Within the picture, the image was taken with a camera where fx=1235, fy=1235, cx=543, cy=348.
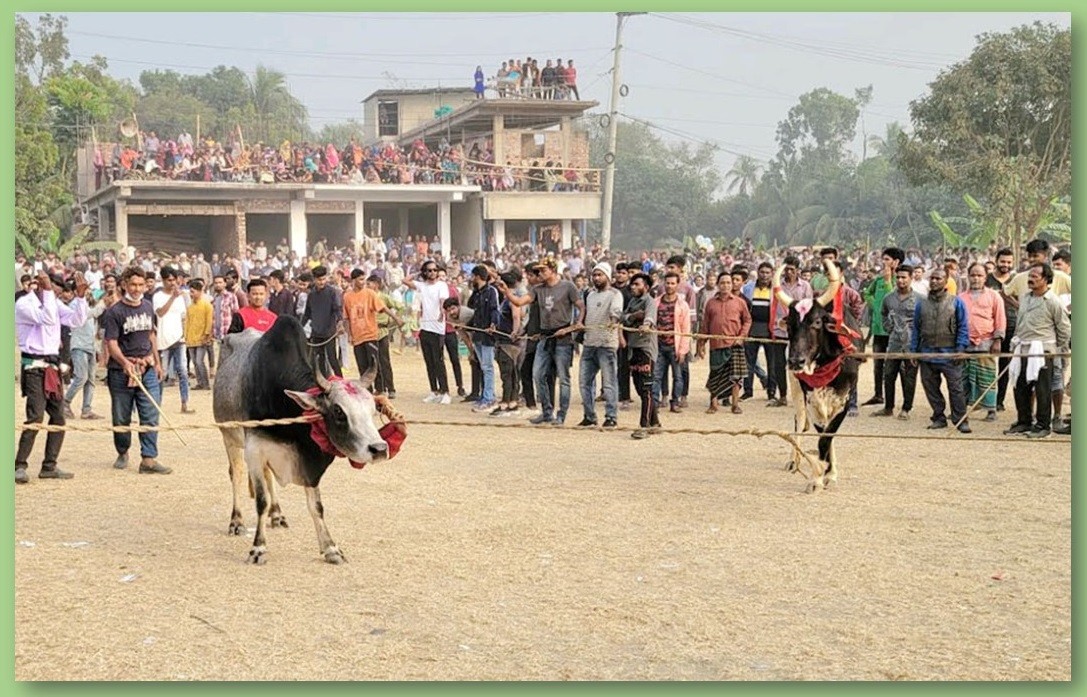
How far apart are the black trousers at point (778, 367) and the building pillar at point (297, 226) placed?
21.6 m

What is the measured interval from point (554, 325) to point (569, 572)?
5688mm

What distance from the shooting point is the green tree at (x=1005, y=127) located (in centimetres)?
2592

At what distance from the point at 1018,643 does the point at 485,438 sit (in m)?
7.17

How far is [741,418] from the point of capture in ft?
45.1

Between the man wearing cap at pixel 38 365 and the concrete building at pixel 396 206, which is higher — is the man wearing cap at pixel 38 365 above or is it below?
below

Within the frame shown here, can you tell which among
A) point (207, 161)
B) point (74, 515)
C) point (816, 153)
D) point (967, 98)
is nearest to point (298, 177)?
point (207, 161)

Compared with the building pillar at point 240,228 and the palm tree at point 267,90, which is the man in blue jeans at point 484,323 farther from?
the palm tree at point 267,90

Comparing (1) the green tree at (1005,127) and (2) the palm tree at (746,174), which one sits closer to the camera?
(1) the green tree at (1005,127)

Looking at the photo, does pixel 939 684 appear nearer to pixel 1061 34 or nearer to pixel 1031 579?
pixel 1031 579

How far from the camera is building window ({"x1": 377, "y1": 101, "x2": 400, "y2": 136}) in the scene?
46.2 m

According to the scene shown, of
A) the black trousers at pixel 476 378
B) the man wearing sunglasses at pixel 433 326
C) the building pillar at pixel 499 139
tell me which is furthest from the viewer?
the building pillar at pixel 499 139

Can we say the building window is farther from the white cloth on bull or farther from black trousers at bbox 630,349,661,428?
the white cloth on bull

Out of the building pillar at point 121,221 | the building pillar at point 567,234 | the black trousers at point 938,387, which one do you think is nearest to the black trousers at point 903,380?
the black trousers at point 938,387

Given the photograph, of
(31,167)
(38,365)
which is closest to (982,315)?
(38,365)
